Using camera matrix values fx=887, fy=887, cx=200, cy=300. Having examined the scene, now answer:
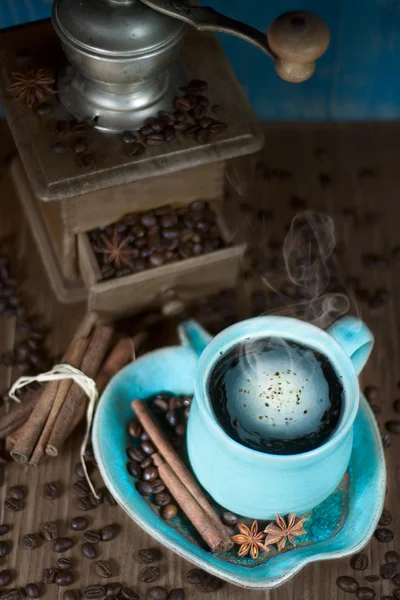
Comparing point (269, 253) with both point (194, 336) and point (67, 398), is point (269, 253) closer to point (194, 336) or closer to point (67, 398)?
point (194, 336)

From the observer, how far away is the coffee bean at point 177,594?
1.32 metres

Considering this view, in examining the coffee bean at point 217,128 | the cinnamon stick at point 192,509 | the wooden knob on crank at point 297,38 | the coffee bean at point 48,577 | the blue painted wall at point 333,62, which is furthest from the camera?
the blue painted wall at point 333,62

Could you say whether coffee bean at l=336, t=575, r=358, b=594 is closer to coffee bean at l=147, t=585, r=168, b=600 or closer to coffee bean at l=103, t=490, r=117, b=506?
coffee bean at l=147, t=585, r=168, b=600

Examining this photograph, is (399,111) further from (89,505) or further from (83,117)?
(89,505)

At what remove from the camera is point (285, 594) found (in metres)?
1.34

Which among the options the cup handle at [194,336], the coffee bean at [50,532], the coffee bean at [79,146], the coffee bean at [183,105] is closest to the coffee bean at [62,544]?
the coffee bean at [50,532]

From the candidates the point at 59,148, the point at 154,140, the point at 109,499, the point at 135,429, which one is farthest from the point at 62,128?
the point at 109,499

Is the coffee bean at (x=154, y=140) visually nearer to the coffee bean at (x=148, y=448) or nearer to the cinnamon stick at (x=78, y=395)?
the cinnamon stick at (x=78, y=395)

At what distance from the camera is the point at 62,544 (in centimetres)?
137

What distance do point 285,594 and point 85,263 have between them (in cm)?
64

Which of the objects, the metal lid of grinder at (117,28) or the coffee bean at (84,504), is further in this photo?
the coffee bean at (84,504)

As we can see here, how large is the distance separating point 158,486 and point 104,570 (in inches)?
6.4

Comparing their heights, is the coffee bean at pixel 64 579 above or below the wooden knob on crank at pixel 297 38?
below

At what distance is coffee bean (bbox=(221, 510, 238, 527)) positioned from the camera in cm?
128
